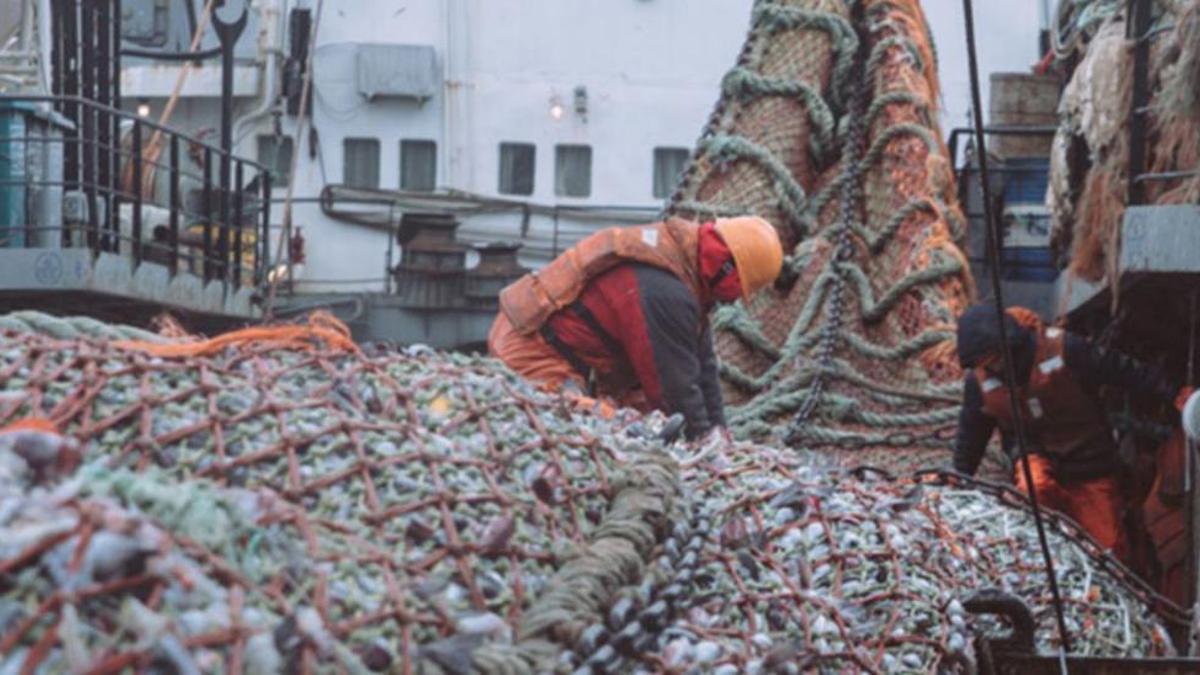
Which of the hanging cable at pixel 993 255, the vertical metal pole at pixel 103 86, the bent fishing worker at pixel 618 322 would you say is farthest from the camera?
the vertical metal pole at pixel 103 86

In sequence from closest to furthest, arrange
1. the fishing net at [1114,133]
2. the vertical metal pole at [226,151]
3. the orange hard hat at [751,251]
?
the orange hard hat at [751,251] < the fishing net at [1114,133] < the vertical metal pole at [226,151]

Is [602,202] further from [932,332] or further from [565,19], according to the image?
[932,332]

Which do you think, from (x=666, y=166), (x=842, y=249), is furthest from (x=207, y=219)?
(x=666, y=166)

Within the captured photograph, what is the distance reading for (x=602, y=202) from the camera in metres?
24.8

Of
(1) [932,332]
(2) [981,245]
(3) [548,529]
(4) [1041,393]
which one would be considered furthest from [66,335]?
(2) [981,245]

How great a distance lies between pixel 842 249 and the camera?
1023 cm

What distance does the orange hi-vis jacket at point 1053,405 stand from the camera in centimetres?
802

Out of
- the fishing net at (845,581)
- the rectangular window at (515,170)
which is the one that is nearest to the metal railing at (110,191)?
the fishing net at (845,581)

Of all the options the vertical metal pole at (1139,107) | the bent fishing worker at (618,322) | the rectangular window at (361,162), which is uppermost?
the vertical metal pole at (1139,107)

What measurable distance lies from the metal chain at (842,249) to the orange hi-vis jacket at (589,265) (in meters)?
2.38

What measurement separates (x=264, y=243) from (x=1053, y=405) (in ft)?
23.4

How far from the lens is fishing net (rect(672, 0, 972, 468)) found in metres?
9.20

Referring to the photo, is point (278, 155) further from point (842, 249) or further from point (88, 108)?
point (842, 249)

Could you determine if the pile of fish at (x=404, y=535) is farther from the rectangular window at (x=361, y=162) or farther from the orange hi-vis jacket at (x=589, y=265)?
the rectangular window at (x=361, y=162)
